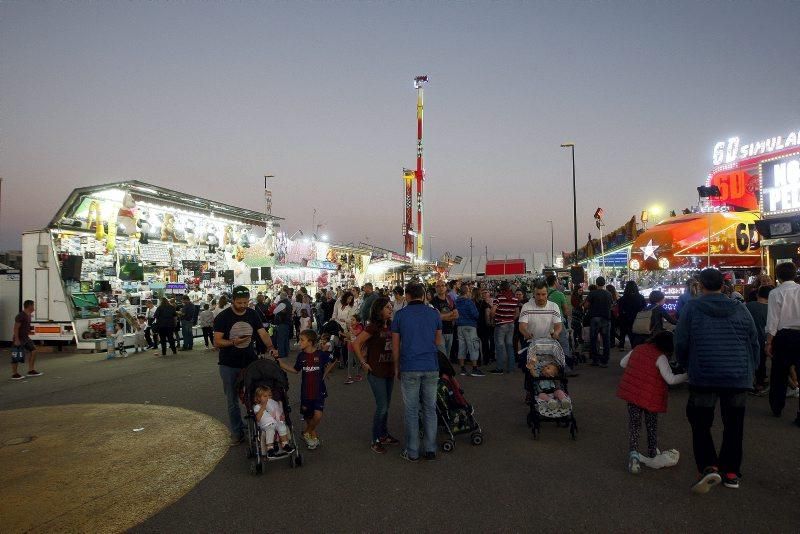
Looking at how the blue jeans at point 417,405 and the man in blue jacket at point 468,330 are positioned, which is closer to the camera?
the blue jeans at point 417,405

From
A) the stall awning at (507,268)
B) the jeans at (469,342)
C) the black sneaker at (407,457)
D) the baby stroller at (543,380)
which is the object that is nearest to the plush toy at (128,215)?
the jeans at (469,342)

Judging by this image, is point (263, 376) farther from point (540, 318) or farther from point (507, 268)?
point (507, 268)

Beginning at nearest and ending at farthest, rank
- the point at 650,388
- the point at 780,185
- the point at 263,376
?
the point at 650,388 → the point at 263,376 → the point at 780,185

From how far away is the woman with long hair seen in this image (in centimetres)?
545

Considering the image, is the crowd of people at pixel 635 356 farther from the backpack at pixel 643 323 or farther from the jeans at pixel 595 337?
the jeans at pixel 595 337

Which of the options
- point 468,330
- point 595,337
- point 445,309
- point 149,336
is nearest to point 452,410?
point 445,309

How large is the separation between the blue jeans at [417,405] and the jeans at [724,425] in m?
2.42

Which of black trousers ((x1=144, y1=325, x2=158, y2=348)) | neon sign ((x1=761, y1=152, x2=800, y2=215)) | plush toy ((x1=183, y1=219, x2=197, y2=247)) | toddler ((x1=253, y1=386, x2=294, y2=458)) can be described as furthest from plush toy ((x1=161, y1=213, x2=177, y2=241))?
neon sign ((x1=761, y1=152, x2=800, y2=215))

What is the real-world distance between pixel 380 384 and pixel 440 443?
3.43 ft

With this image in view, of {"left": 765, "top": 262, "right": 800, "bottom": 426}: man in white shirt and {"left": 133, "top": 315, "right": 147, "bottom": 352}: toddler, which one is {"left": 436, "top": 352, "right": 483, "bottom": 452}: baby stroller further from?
{"left": 133, "top": 315, "right": 147, "bottom": 352}: toddler

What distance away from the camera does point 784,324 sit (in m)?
5.94

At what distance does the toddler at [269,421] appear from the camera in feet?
16.3

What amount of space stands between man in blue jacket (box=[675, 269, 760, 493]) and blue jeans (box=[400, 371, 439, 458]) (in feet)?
7.87

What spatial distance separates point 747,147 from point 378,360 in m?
27.2
